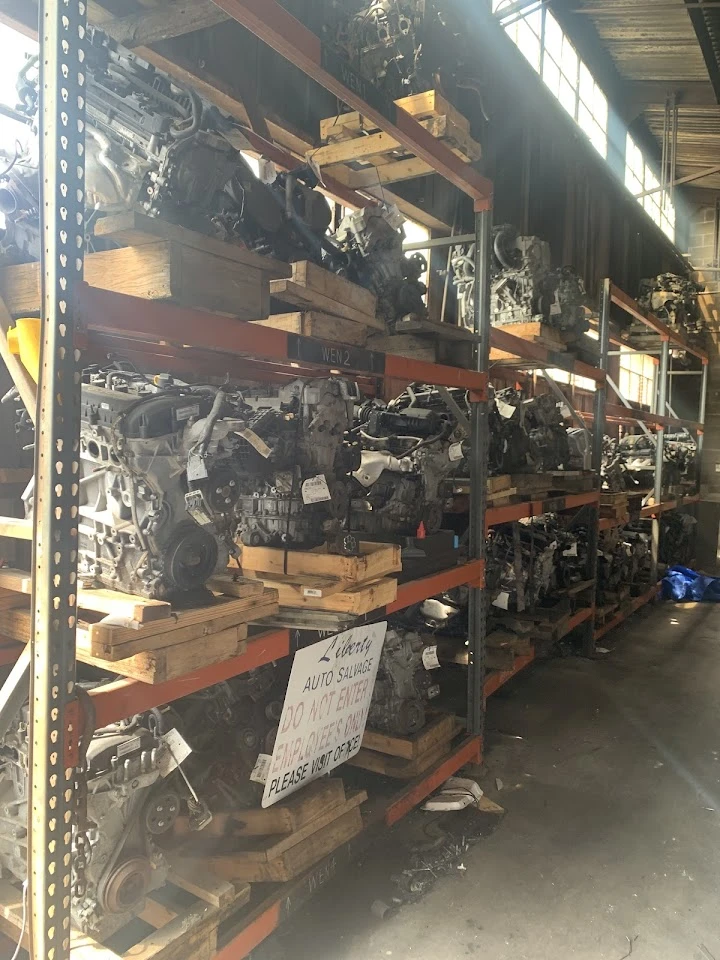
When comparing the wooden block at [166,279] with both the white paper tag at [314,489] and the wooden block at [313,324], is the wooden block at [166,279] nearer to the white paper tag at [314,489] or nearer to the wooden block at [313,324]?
the wooden block at [313,324]

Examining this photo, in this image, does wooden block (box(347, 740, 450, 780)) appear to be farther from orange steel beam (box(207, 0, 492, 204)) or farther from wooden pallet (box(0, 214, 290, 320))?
orange steel beam (box(207, 0, 492, 204))

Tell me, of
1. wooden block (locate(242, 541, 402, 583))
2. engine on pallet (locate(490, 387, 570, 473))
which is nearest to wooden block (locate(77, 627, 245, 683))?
wooden block (locate(242, 541, 402, 583))

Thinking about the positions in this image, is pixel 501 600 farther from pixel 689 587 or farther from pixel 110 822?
pixel 689 587

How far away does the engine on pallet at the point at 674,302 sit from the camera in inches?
396

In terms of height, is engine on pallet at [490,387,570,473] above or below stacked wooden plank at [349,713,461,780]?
above

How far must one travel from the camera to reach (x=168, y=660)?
1.86 metres

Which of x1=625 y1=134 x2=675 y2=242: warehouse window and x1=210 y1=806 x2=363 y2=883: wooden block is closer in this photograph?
x1=210 y1=806 x2=363 y2=883: wooden block

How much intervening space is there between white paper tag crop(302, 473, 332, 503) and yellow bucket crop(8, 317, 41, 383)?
1.10 metres

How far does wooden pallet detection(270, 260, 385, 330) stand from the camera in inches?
101

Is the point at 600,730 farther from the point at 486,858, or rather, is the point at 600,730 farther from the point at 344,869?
the point at 344,869

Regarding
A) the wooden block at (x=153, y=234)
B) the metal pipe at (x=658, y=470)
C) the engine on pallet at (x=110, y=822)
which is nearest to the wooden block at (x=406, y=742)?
the engine on pallet at (x=110, y=822)

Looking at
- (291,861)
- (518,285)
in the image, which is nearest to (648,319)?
(518,285)

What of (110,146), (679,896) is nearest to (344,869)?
(679,896)

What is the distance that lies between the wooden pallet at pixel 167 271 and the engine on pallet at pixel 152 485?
0.31 m
